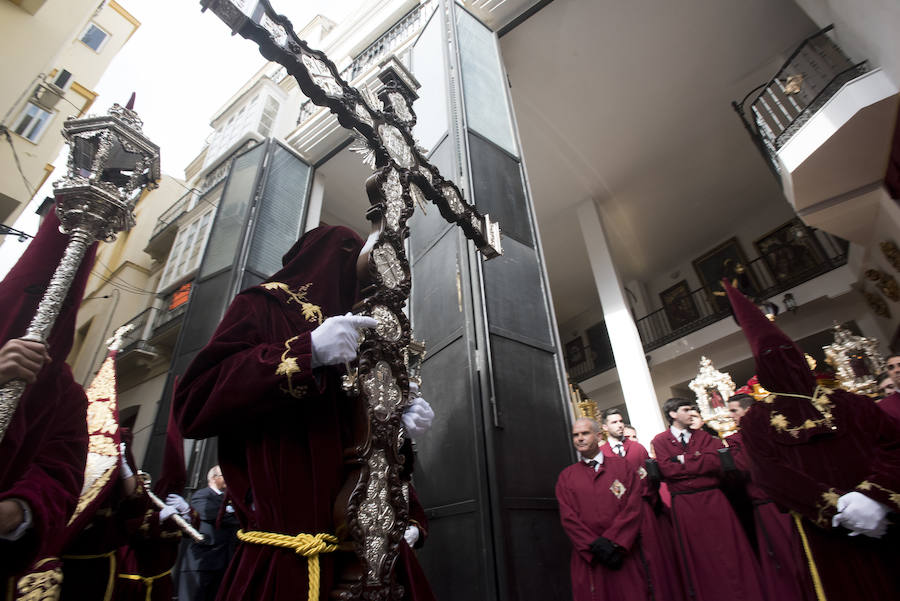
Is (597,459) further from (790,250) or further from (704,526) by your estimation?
(790,250)

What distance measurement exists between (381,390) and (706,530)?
351 cm

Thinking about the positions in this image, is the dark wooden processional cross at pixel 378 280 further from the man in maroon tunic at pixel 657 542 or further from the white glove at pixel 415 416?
the man in maroon tunic at pixel 657 542

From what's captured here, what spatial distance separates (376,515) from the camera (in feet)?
3.96

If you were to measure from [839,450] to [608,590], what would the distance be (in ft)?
5.72

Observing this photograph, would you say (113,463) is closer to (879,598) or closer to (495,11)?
(879,598)

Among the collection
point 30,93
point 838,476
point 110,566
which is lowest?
point 110,566

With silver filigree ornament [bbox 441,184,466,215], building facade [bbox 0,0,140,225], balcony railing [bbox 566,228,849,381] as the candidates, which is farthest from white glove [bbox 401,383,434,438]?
balcony railing [bbox 566,228,849,381]

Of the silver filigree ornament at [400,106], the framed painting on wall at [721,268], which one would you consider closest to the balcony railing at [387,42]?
the silver filigree ornament at [400,106]

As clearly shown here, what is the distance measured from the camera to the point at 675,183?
34.2 feet

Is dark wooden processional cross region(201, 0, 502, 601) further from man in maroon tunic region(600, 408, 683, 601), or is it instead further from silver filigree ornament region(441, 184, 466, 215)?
man in maroon tunic region(600, 408, 683, 601)

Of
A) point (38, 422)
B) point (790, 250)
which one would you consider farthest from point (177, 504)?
point (790, 250)

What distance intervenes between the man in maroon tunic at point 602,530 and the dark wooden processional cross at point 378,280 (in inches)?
84.3

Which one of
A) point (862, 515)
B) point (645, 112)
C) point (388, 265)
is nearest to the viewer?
point (388, 265)

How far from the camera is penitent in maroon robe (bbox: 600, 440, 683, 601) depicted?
3348mm
